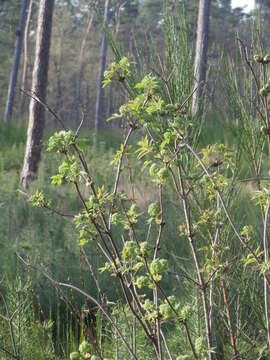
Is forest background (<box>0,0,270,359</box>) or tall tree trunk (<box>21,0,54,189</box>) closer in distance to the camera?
forest background (<box>0,0,270,359</box>)

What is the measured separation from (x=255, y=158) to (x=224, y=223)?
12.1 inches

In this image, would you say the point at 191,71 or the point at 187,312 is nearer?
the point at 187,312

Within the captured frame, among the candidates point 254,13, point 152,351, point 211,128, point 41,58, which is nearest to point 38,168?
point 41,58

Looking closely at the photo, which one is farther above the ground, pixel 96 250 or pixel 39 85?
pixel 39 85

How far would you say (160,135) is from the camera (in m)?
2.29

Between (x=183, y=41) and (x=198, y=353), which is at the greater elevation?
(x=183, y=41)

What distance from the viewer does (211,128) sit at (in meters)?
11.2

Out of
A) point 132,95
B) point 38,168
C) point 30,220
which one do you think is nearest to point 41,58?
point 38,168

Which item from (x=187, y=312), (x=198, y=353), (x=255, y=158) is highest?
(x=255, y=158)

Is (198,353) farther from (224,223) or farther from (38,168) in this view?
(38,168)

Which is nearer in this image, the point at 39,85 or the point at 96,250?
the point at 96,250

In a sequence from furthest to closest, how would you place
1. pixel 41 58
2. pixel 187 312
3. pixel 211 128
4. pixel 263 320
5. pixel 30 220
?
1. pixel 211 128
2. pixel 41 58
3. pixel 30 220
4. pixel 263 320
5. pixel 187 312

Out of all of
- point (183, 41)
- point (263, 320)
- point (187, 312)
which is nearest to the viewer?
point (187, 312)

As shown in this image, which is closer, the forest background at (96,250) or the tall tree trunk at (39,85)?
the forest background at (96,250)
